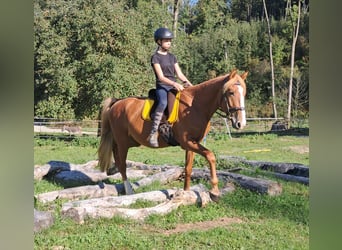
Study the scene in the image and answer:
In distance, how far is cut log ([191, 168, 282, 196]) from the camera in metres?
3.58

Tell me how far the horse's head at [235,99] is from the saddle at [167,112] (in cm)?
A: 48

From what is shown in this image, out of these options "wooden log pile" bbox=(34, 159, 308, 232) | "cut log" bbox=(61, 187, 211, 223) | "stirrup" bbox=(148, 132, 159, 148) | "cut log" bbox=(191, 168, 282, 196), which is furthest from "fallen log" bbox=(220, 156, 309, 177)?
"stirrup" bbox=(148, 132, 159, 148)

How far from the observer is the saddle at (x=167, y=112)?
328cm

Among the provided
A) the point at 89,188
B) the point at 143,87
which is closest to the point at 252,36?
the point at 143,87

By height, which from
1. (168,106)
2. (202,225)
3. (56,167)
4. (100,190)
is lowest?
(202,225)

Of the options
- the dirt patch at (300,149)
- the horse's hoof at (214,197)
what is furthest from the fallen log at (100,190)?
the dirt patch at (300,149)

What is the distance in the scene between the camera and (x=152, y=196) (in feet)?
11.4

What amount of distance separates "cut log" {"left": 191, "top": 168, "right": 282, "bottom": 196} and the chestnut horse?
18.3 inches

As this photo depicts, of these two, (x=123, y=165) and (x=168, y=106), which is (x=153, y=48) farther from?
(x=123, y=165)

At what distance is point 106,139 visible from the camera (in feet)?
12.2

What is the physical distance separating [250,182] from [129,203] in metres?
1.18

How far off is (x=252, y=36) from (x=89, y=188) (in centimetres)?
206

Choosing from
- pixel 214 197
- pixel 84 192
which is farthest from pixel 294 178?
pixel 84 192

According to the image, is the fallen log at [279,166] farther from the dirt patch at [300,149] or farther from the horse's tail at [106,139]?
the horse's tail at [106,139]
